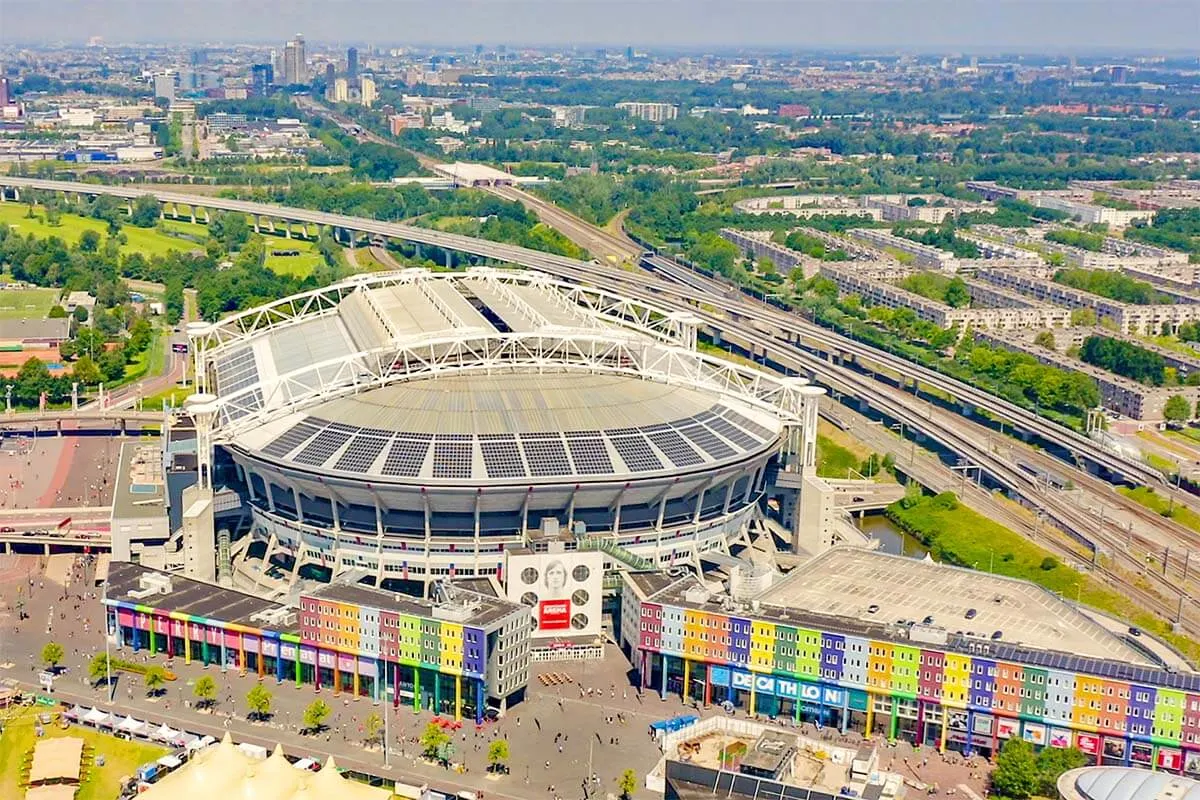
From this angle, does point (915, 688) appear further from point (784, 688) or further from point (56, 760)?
point (56, 760)

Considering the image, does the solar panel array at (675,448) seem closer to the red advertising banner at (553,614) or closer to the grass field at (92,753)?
the red advertising banner at (553,614)

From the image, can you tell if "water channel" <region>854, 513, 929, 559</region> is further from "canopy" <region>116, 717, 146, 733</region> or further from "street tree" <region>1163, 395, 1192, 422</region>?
"canopy" <region>116, 717, 146, 733</region>

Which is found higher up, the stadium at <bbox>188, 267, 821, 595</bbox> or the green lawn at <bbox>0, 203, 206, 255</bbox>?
the stadium at <bbox>188, 267, 821, 595</bbox>

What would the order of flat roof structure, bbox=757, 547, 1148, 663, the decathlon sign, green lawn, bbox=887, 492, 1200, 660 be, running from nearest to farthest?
the decathlon sign → flat roof structure, bbox=757, 547, 1148, 663 → green lawn, bbox=887, 492, 1200, 660

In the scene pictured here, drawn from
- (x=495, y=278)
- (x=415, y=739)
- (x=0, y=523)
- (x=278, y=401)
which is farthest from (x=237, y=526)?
(x=495, y=278)

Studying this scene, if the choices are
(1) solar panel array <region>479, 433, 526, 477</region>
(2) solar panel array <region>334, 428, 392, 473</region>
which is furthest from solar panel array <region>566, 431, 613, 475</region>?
(2) solar panel array <region>334, 428, 392, 473</region>

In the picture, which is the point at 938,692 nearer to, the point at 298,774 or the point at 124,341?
the point at 298,774

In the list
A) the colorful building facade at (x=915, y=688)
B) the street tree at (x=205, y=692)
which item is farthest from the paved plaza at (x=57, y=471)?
the colorful building facade at (x=915, y=688)
